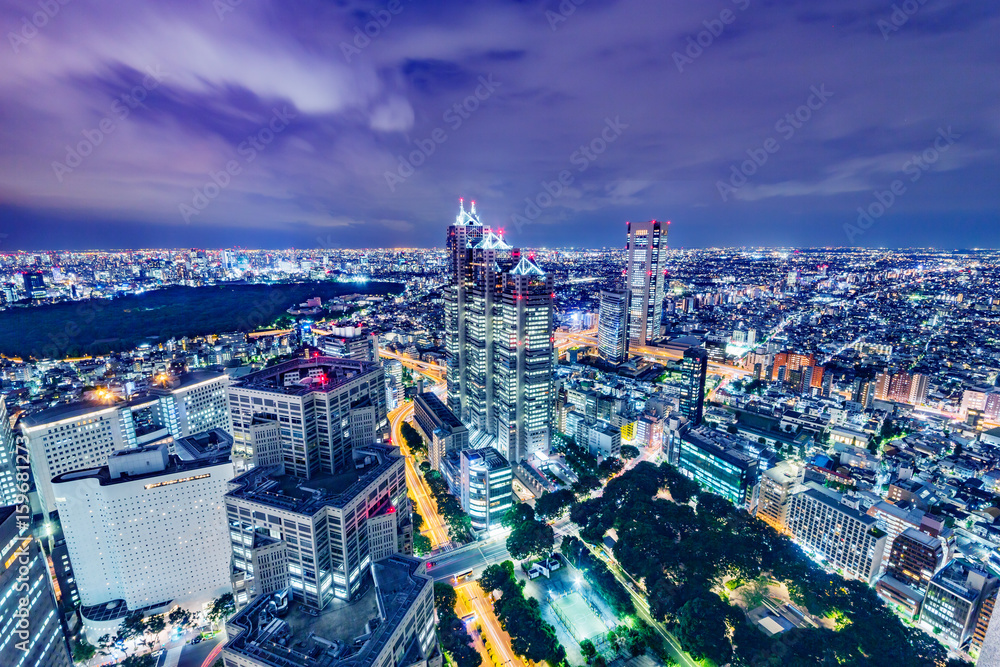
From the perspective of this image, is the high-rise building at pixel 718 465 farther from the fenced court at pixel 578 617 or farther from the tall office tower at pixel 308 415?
the tall office tower at pixel 308 415

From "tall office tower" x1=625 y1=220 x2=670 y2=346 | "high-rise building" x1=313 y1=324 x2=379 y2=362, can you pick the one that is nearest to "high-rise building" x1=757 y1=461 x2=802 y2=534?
"tall office tower" x1=625 y1=220 x2=670 y2=346

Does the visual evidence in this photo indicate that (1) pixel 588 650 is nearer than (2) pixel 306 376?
Yes

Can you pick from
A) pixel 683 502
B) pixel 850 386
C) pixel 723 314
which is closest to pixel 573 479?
pixel 683 502

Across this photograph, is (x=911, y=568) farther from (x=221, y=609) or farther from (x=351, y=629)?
(x=221, y=609)

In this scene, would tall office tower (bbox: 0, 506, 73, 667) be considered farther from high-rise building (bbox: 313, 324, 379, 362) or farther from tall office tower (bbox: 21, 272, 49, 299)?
tall office tower (bbox: 21, 272, 49, 299)

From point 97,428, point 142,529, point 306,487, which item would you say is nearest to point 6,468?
point 97,428

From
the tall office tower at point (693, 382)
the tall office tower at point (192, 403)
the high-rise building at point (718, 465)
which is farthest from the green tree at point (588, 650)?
the tall office tower at point (192, 403)
